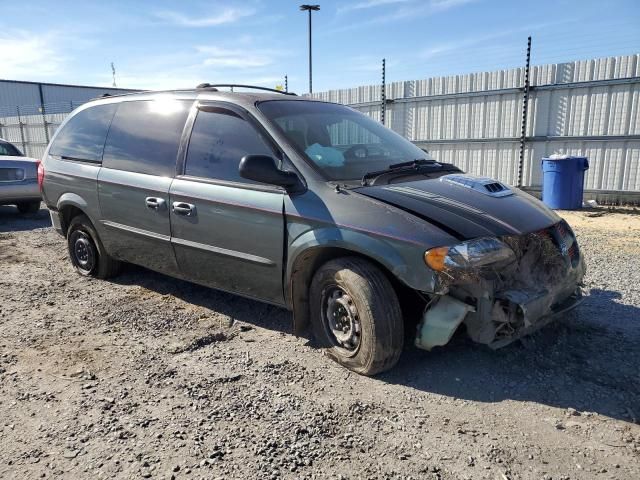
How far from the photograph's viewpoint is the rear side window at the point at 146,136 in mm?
4211

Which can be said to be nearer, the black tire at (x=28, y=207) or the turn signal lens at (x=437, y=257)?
the turn signal lens at (x=437, y=257)

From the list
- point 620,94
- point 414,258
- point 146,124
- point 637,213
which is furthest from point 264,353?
point 620,94

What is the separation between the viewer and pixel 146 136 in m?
4.46

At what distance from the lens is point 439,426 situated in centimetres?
272

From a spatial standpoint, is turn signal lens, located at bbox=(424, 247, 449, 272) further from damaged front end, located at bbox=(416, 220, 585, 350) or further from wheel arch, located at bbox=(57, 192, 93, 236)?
wheel arch, located at bbox=(57, 192, 93, 236)

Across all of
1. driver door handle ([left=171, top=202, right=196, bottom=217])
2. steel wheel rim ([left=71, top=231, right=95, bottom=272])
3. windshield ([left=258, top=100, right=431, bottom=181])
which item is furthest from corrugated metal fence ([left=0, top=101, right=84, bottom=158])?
windshield ([left=258, top=100, right=431, bottom=181])

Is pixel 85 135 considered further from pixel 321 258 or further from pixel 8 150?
pixel 8 150

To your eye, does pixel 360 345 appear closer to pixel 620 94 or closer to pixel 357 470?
pixel 357 470

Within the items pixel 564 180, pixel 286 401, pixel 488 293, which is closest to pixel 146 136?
pixel 286 401

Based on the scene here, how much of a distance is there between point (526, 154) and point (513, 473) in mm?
9644

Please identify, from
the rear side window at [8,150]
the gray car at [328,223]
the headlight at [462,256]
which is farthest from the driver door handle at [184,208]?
the rear side window at [8,150]

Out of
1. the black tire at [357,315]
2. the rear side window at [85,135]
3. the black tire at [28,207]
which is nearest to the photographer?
the black tire at [357,315]

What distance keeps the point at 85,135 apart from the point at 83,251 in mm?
1264

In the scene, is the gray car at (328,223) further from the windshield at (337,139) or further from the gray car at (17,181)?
the gray car at (17,181)
